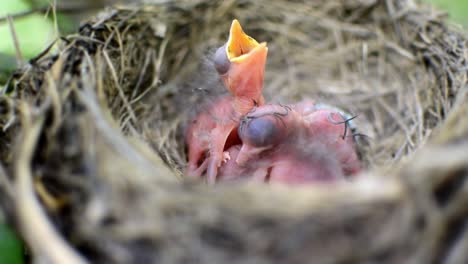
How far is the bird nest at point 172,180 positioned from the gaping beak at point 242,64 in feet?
0.32

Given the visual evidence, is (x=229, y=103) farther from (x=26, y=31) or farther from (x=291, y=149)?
(x=26, y=31)

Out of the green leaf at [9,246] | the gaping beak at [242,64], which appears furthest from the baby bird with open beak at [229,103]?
the green leaf at [9,246]

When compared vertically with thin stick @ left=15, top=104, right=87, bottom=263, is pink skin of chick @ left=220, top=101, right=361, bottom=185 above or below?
below

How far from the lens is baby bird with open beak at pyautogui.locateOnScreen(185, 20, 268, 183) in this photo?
A: 4.91ft

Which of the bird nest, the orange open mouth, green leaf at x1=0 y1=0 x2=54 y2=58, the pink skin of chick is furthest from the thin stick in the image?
green leaf at x1=0 y1=0 x2=54 y2=58

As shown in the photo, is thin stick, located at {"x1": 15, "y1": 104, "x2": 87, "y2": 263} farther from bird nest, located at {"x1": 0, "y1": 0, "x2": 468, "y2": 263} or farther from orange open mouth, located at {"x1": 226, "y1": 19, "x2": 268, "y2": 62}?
orange open mouth, located at {"x1": 226, "y1": 19, "x2": 268, "y2": 62}

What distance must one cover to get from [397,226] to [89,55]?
0.95 m

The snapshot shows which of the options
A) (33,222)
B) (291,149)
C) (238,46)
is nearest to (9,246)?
(33,222)

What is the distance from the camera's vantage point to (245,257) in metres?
0.78

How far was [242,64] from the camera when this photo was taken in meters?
1.49

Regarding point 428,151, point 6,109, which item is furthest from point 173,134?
point 428,151

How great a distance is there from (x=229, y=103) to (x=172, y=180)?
726 millimetres

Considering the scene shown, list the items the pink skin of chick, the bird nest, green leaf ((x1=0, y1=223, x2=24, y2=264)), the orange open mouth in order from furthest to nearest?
1. the orange open mouth
2. the pink skin of chick
3. green leaf ((x1=0, y1=223, x2=24, y2=264))
4. the bird nest

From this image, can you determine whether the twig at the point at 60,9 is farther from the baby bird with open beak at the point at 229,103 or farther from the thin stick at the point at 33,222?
the thin stick at the point at 33,222
